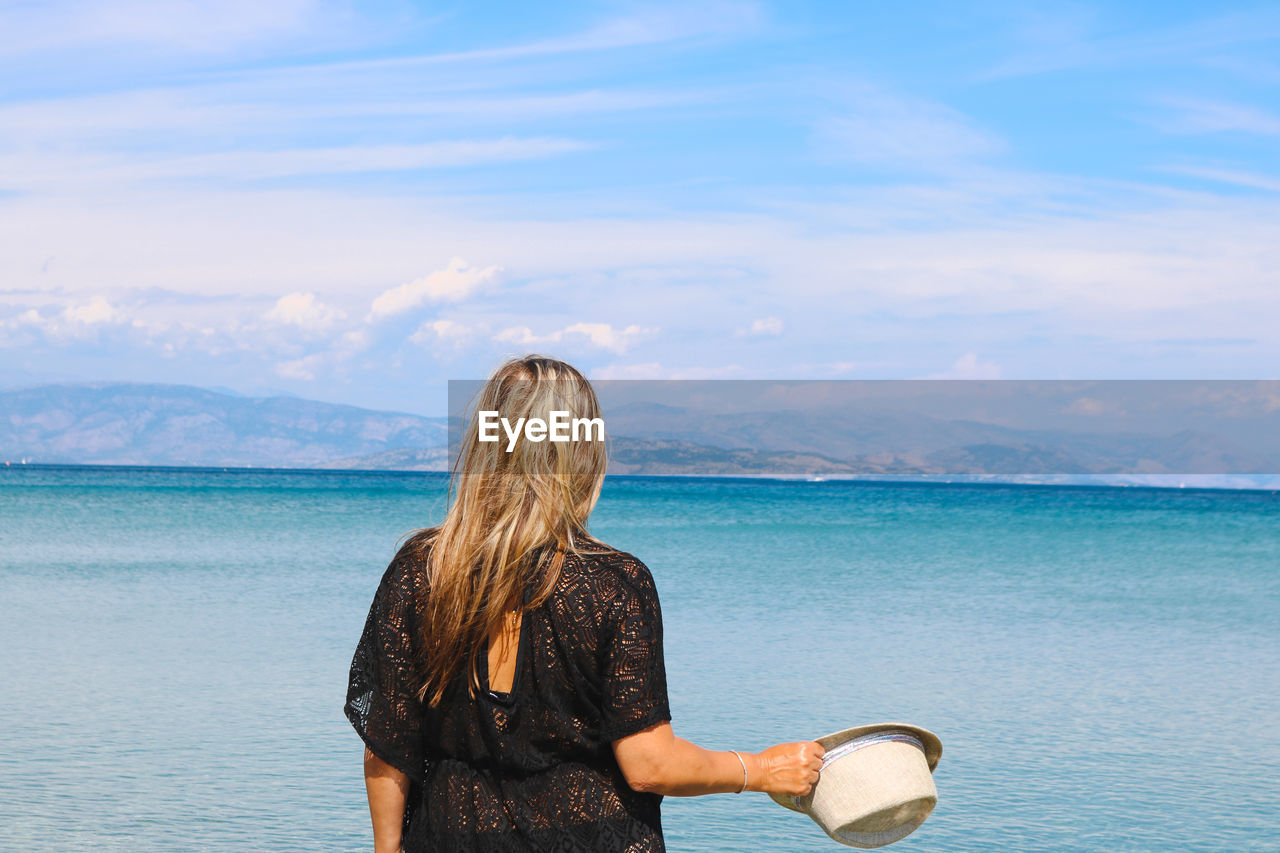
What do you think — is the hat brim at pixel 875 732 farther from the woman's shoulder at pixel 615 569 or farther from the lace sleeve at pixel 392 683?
the lace sleeve at pixel 392 683

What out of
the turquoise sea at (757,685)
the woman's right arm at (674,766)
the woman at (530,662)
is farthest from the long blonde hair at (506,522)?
the turquoise sea at (757,685)

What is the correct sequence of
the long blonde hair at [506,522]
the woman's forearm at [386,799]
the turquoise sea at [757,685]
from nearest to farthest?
the long blonde hair at [506,522] < the woman's forearm at [386,799] < the turquoise sea at [757,685]

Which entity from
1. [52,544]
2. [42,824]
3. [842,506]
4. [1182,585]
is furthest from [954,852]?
[842,506]

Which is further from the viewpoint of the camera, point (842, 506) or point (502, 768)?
point (842, 506)

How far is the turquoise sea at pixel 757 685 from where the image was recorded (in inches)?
224

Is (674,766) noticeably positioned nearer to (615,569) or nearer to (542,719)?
(542,719)

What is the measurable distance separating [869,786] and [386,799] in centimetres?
80

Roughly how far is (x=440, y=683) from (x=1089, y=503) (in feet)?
164

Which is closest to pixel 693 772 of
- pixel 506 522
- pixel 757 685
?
pixel 506 522

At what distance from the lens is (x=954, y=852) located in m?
5.38

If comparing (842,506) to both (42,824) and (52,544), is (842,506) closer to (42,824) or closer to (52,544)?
(52,544)

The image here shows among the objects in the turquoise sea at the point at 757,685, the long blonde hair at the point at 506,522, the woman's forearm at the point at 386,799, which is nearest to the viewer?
the long blonde hair at the point at 506,522
